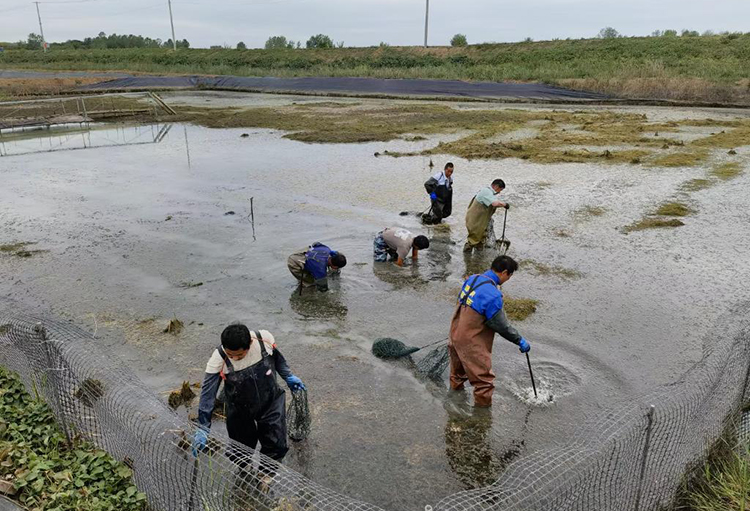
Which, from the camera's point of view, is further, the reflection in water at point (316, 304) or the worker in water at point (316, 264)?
the worker in water at point (316, 264)

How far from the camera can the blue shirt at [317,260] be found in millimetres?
8609

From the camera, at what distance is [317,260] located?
8609 millimetres

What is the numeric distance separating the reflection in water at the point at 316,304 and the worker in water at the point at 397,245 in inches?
56.2

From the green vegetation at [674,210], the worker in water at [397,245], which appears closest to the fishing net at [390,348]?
the worker in water at [397,245]

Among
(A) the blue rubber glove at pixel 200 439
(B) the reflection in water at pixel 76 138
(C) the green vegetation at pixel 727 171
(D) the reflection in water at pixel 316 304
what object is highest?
(A) the blue rubber glove at pixel 200 439

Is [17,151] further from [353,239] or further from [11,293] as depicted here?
[353,239]

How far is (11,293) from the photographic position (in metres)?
8.82

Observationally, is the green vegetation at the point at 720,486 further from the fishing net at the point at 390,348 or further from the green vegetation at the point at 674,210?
the green vegetation at the point at 674,210

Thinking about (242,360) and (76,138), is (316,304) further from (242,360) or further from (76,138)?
(76,138)

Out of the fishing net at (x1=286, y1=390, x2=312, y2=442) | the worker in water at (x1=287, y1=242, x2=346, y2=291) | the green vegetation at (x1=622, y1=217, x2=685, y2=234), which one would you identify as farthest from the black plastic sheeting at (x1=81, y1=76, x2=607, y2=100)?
the fishing net at (x1=286, y1=390, x2=312, y2=442)

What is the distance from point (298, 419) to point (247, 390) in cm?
118

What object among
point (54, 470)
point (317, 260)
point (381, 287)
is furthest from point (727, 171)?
point (54, 470)

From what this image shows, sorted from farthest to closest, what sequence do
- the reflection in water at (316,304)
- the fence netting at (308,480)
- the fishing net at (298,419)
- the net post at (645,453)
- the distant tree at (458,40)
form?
the distant tree at (458,40), the reflection in water at (316,304), the fishing net at (298,419), the fence netting at (308,480), the net post at (645,453)

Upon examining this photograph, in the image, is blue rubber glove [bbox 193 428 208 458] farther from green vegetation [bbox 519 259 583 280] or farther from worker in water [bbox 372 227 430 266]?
green vegetation [bbox 519 259 583 280]
